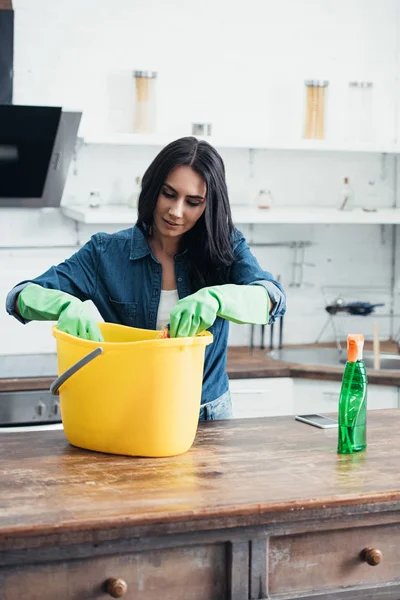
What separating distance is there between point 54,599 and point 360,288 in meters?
3.01

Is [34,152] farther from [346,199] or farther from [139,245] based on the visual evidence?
[346,199]

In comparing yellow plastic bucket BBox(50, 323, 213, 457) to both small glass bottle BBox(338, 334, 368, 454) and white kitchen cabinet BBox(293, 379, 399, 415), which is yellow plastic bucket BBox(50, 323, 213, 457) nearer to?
small glass bottle BBox(338, 334, 368, 454)

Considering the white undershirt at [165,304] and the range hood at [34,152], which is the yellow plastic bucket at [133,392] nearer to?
the white undershirt at [165,304]

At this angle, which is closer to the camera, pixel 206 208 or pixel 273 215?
pixel 206 208

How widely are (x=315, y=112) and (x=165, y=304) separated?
72.5 inches

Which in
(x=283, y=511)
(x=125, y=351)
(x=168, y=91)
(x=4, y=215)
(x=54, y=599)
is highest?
(x=168, y=91)

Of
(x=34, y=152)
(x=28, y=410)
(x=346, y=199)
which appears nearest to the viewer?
(x=28, y=410)

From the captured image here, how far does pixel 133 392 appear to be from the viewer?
6.39 ft

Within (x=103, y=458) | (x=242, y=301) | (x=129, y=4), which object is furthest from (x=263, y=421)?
(x=129, y=4)

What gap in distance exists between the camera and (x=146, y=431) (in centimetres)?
198

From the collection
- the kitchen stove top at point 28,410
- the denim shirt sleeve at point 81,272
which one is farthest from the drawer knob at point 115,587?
the kitchen stove top at point 28,410

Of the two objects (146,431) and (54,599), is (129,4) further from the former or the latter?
(54,599)

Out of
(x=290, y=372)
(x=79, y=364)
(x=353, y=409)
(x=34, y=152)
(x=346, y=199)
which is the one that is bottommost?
(x=290, y=372)

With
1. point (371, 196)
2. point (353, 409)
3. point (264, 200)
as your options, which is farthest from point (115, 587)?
point (371, 196)
